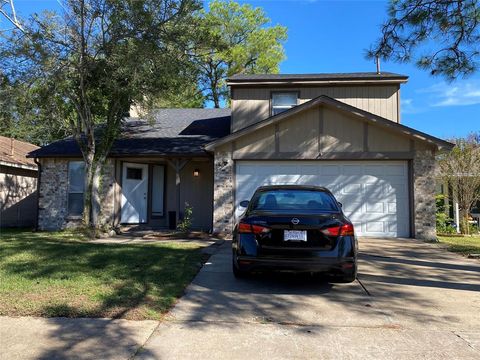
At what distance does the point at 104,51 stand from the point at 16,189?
9629 mm

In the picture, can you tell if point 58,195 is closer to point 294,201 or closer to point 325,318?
point 294,201

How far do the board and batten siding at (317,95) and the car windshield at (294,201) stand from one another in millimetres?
8441

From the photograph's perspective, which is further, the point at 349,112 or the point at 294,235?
the point at 349,112

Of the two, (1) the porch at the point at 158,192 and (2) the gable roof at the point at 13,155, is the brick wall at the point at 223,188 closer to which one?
(1) the porch at the point at 158,192

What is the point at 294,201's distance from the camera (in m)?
6.68

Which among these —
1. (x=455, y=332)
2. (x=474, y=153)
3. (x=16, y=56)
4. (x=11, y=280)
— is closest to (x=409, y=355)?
(x=455, y=332)

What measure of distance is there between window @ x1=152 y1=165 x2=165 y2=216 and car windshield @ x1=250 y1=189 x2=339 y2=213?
9.54 m

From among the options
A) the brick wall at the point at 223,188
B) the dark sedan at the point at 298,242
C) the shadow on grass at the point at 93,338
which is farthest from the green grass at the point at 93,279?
the brick wall at the point at 223,188

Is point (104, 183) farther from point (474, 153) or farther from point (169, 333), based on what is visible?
point (474, 153)

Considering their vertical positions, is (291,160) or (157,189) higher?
(291,160)

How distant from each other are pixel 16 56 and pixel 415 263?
11458 mm

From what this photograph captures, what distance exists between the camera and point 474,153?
59.7 feet

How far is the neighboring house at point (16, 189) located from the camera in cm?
1741

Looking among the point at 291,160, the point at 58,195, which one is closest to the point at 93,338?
the point at 291,160
